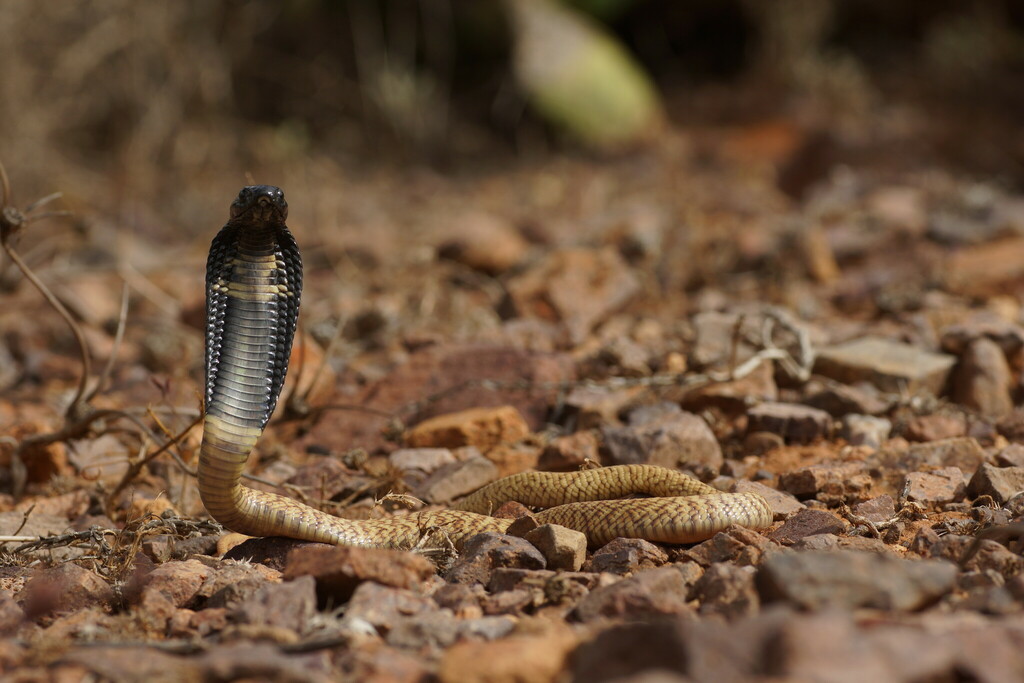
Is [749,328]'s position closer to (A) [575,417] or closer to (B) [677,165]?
(A) [575,417]

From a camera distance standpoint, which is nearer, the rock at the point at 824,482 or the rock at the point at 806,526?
the rock at the point at 806,526

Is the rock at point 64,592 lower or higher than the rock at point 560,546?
lower

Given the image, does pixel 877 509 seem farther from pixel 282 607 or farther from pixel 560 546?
pixel 282 607

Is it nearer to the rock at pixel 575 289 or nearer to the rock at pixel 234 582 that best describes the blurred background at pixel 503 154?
the rock at pixel 575 289

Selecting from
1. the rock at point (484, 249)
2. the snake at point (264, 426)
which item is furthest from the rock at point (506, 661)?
the rock at point (484, 249)

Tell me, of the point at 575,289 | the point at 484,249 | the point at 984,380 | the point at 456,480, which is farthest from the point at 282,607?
the point at 484,249

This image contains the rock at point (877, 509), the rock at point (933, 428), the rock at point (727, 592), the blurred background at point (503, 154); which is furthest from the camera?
the blurred background at point (503, 154)

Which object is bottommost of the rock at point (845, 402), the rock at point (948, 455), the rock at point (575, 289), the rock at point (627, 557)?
the rock at point (627, 557)

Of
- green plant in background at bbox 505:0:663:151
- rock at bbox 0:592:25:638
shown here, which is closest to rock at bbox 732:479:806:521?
rock at bbox 0:592:25:638
